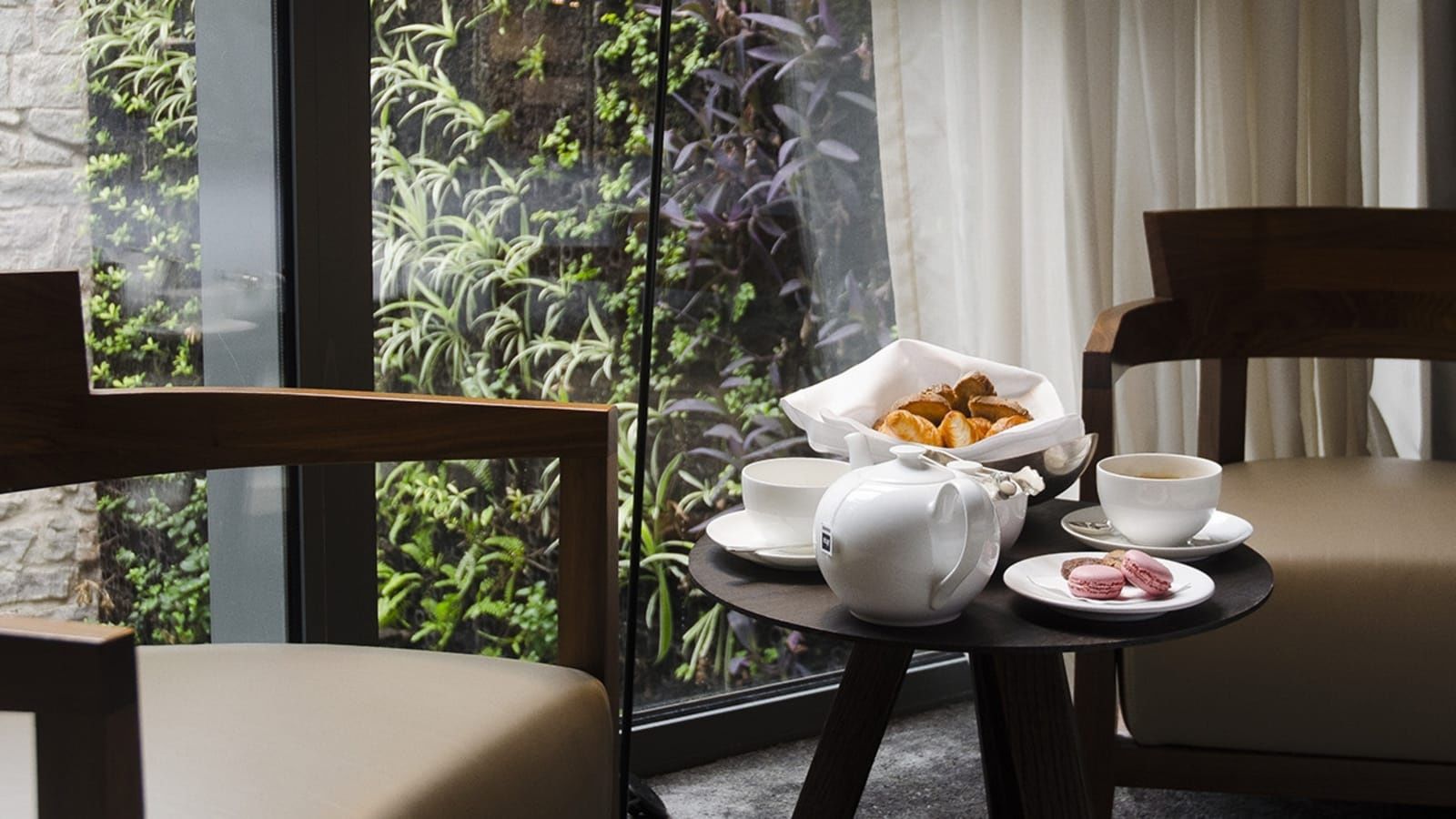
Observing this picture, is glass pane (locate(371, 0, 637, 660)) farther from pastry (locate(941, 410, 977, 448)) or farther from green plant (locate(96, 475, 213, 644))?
pastry (locate(941, 410, 977, 448))

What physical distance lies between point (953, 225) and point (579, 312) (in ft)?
1.91

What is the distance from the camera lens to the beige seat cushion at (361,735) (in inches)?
34.6

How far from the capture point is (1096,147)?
82.7 inches

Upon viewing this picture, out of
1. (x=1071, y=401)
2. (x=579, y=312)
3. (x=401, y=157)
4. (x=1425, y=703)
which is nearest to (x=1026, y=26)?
(x=1071, y=401)

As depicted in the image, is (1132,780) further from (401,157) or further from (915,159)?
(401,157)

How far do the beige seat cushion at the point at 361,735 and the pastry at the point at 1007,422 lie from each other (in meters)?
0.43

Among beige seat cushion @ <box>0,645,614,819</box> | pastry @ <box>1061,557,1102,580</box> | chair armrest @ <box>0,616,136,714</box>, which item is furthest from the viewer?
pastry @ <box>1061,557,1102,580</box>

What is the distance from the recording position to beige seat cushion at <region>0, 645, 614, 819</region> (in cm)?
88

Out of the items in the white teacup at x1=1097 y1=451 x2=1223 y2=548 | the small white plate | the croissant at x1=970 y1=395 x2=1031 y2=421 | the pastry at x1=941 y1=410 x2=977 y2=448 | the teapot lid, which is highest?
the croissant at x1=970 y1=395 x2=1031 y2=421

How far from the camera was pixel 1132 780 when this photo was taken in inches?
61.8

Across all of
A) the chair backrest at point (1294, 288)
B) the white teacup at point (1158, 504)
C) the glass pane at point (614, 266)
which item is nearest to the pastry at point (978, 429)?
the white teacup at point (1158, 504)

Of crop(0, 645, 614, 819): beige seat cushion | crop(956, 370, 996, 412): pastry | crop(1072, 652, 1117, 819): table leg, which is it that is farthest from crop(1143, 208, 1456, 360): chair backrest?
crop(0, 645, 614, 819): beige seat cushion

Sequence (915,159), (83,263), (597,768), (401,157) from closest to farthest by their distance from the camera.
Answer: (597,768), (83,263), (401,157), (915,159)

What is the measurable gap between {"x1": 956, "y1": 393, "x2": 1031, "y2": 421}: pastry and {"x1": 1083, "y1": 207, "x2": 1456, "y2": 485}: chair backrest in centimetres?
65
